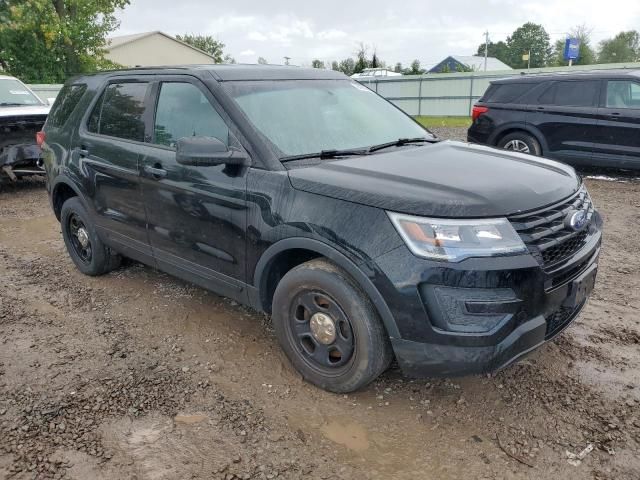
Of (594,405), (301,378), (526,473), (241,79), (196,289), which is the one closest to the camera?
(526,473)

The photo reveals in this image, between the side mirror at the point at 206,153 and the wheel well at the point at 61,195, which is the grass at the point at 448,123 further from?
the side mirror at the point at 206,153

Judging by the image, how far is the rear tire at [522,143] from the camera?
8992 mm

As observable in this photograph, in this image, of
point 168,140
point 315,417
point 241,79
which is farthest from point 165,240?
point 315,417

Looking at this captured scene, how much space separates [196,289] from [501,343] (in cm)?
281

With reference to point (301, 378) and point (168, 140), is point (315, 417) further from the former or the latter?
point (168, 140)

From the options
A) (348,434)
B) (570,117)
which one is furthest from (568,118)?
(348,434)

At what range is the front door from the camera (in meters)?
3.25

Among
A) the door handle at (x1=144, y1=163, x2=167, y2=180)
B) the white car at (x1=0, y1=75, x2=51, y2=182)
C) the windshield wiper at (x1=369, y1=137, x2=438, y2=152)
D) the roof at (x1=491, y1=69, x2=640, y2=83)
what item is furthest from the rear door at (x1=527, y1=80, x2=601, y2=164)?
the white car at (x1=0, y1=75, x2=51, y2=182)

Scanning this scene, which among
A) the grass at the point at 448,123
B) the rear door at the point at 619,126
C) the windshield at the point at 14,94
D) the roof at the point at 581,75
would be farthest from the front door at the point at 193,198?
the grass at the point at 448,123

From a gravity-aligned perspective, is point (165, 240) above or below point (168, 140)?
below

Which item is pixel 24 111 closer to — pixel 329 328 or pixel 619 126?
pixel 329 328

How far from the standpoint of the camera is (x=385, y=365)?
9.24ft

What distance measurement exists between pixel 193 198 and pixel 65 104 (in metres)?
2.36

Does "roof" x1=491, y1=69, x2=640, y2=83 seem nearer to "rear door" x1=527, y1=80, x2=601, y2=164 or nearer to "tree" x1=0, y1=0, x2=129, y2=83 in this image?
"rear door" x1=527, y1=80, x2=601, y2=164
